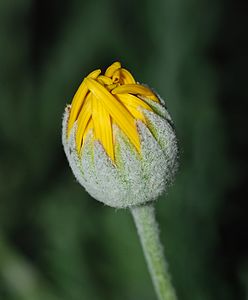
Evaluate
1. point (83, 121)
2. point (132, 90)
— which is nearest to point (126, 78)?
point (132, 90)

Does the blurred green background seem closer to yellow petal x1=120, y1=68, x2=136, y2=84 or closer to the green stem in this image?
the green stem

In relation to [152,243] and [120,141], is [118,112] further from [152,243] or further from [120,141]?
[152,243]

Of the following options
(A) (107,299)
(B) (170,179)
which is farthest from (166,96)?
(B) (170,179)

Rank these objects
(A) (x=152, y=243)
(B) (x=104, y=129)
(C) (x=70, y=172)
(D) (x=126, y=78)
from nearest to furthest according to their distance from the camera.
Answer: (B) (x=104, y=129) < (D) (x=126, y=78) < (A) (x=152, y=243) < (C) (x=70, y=172)

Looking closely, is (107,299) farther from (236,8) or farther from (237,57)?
(236,8)

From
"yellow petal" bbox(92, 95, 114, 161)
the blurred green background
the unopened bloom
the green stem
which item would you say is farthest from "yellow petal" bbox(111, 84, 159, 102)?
the blurred green background

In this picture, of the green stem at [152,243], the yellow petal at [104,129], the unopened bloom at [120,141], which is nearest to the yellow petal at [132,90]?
the unopened bloom at [120,141]

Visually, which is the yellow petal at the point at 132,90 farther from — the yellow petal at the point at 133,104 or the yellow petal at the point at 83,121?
the yellow petal at the point at 83,121
